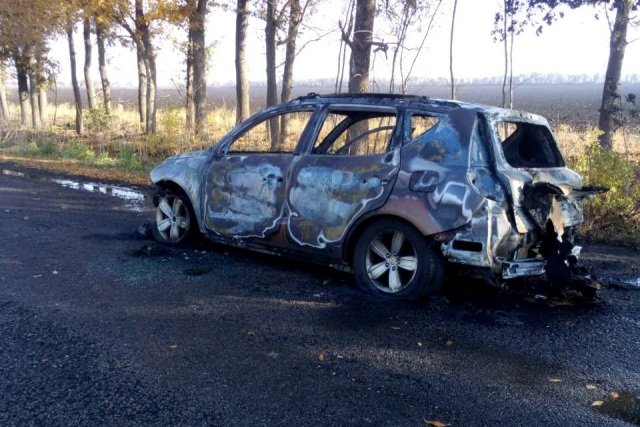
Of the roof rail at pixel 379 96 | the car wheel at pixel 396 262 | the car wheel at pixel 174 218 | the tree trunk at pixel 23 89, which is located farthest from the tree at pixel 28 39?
the car wheel at pixel 396 262

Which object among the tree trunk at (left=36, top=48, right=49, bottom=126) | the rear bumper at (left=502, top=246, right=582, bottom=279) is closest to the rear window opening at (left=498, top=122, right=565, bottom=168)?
the rear bumper at (left=502, top=246, right=582, bottom=279)

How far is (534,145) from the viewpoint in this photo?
5586 mm

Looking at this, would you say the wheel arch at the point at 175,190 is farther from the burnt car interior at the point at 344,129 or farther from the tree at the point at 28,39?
the tree at the point at 28,39

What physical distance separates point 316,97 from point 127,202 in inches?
213

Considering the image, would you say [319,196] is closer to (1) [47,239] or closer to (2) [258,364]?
(2) [258,364]

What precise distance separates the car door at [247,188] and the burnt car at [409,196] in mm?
11

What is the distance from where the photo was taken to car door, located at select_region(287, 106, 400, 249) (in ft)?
16.7

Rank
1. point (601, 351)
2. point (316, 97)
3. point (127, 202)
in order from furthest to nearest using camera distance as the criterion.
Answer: point (127, 202) → point (316, 97) → point (601, 351)

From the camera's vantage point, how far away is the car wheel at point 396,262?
4.83 metres

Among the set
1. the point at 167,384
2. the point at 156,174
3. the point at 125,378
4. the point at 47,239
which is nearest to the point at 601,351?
the point at 167,384

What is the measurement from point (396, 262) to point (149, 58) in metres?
16.3

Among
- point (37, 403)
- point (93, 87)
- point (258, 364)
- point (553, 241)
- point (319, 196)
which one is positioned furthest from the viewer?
point (93, 87)

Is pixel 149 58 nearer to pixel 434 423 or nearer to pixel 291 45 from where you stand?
pixel 291 45

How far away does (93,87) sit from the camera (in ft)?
83.5
